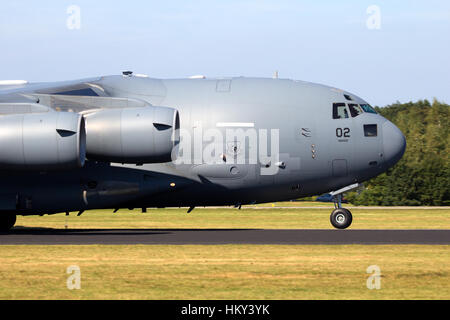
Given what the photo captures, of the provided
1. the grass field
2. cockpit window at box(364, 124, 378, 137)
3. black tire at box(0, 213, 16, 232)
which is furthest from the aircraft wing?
cockpit window at box(364, 124, 378, 137)

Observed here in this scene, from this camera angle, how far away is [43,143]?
22953 millimetres

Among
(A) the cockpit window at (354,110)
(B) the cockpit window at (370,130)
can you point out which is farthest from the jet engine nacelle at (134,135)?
(B) the cockpit window at (370,130)

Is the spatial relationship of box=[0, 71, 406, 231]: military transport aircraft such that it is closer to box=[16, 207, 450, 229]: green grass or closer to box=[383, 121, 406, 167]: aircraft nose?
box=[383, 121, 406, 167]: aircraft nose

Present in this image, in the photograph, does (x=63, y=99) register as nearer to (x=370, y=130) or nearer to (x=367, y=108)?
(x=370, y=130)

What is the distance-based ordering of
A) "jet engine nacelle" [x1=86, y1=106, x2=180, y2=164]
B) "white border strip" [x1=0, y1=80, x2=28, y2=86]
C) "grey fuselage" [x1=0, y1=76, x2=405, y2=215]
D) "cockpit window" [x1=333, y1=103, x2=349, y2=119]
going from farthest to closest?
1. "white border strip" [x1=0, y1=80, x2=28, y2=86]
2. "cockpit window" [x1=333, y1=103, x2=349, y2=119]
3. "grey fuselage" [x1=0, y1=76, x2=405, y2=215]
4. "jet engine nacelle" [x1=86, y1=106, x2=180, y2=164]

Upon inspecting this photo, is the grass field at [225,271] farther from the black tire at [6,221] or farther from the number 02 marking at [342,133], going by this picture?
the black tire at [6,221]

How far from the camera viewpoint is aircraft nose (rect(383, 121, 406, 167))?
87.4ft

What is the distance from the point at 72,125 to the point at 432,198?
142 ft

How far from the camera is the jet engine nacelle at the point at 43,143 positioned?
75.3 ft

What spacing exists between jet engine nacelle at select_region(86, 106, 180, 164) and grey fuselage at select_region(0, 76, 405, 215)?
1.73 metres

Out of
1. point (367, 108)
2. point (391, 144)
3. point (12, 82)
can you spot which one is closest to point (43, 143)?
point (12, 82)

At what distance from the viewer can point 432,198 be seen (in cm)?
6109

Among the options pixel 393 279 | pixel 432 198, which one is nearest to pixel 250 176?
pixel 393 279

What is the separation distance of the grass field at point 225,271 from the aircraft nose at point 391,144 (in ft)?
20.7
